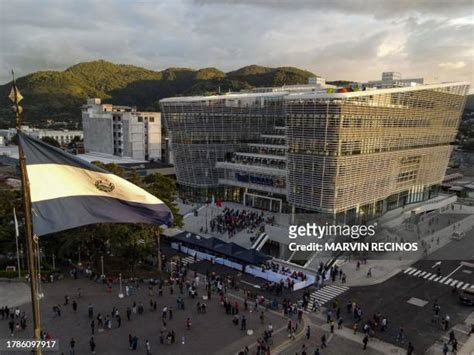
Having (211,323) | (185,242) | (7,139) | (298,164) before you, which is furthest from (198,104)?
(7,139)

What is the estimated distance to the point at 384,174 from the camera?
61.9 meters

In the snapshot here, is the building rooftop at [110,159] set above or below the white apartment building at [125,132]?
below

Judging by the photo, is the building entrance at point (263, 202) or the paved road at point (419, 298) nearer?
the paved road at point (419, 298)

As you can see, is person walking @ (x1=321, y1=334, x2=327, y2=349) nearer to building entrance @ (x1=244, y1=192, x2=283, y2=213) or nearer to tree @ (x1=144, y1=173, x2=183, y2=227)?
tree @ (x1=144, y1=173, x2=183, y2=227)

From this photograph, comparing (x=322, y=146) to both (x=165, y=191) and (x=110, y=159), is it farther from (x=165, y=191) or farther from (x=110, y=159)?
(x=110, y=159)

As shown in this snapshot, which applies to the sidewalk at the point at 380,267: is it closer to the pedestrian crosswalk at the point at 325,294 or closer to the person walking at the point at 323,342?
the pedestrian crosswalk at the point at 325,294

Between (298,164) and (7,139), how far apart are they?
468 feet

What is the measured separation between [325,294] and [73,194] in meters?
32.2

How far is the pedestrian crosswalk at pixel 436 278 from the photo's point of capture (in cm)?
4247

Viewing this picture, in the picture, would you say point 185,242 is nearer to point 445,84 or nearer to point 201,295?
point 201,295

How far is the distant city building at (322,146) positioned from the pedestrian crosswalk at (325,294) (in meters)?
14.6

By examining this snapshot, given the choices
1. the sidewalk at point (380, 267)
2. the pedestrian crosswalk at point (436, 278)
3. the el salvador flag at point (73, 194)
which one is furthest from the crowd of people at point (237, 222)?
the el salvador flag at point (73, 194)

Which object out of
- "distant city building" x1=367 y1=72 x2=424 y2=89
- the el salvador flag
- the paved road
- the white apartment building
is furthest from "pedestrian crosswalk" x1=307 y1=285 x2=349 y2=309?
the white apartment building

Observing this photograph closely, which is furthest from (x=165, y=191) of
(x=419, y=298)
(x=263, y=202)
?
(x=419, y=298)
